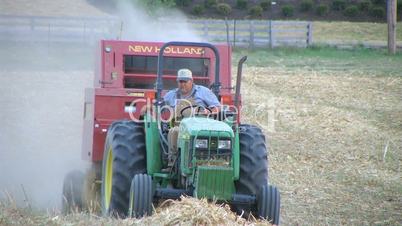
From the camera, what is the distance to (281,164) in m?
13.2

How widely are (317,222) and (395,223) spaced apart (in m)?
0.88

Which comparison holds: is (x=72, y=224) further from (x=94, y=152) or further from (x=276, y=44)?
(x=276, y=44)

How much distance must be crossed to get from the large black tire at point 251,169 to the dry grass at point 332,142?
5.01ft

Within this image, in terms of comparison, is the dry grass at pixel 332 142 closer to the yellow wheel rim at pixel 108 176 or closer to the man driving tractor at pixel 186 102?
the man driving tractor at pixel 186 102

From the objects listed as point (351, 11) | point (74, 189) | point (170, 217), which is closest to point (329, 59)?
point (351, 11)

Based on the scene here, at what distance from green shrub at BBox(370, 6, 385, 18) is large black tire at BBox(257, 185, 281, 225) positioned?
44.0 m

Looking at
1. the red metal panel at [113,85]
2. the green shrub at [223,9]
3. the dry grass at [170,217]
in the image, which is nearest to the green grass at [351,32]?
the green shrub at [223,9]

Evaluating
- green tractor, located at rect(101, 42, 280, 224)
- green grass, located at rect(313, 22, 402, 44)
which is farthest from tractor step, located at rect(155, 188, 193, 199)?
green grass, located at rect(313, 22, 402, 44)

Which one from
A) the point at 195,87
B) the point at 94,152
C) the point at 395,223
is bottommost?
the point at 395,223

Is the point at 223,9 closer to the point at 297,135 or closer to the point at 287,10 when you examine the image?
the point at 287,10

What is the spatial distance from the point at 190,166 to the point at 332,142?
745cm

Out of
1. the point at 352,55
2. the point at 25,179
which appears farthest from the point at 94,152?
the point at 352,55

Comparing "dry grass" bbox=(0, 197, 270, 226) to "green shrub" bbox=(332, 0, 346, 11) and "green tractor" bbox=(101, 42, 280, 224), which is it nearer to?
"green tractor" bbox=(101, 42, 280, 224)

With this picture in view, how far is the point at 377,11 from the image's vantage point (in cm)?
5072
